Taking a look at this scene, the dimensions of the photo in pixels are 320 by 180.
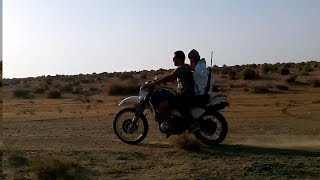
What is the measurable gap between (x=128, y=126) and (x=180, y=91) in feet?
5.10

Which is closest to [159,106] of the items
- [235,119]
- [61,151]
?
[61,151]

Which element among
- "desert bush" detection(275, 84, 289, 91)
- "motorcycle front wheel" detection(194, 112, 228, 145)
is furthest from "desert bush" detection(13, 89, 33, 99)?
"motorcycle front wheel" detection(194, 112, 228, 145)

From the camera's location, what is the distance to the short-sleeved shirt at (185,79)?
1216 cm

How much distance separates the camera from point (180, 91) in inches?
489

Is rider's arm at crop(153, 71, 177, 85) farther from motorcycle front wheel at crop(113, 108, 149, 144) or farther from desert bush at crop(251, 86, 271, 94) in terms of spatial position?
desert bush at crop(251, 86, 271, 94)

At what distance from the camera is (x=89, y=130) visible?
54.7 ft

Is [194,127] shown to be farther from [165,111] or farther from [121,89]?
[121,89]

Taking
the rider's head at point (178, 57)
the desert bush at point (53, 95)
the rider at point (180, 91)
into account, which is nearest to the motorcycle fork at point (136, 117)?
the rider at point (180, 91)

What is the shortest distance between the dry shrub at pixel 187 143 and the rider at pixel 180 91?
404 millimetres

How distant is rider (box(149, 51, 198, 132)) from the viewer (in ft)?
40.0

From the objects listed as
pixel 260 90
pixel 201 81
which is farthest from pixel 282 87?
pixel 201 81

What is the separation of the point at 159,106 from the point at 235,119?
7796 millimetres

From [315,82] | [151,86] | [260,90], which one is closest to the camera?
[151,86]

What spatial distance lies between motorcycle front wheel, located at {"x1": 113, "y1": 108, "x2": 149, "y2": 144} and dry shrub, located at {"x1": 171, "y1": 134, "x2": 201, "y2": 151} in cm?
120
